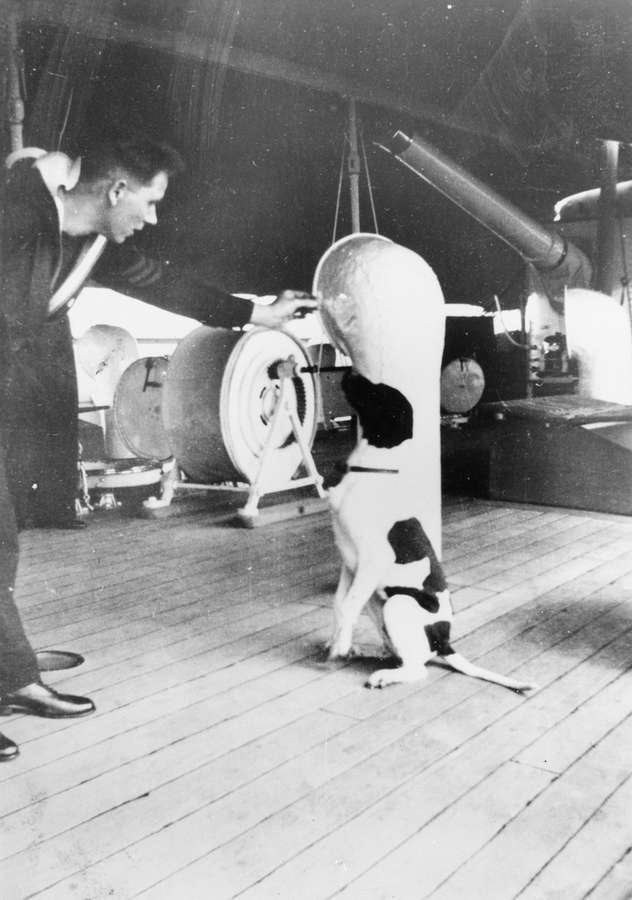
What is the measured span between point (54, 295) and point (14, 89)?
137 cm

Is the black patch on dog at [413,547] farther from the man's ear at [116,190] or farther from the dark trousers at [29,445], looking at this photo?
the man's ear at [116,190]

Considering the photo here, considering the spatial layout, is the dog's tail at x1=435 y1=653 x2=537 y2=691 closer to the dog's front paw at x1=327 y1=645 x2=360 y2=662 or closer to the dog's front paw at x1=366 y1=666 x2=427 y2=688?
the dog's front paw at x1=366 y1=666 x2=427 y2=688

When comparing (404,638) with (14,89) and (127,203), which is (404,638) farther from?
(14,89)

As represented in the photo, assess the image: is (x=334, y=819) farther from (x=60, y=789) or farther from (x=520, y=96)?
(x=520, y=96)

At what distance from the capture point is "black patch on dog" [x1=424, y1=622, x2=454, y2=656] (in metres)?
2.20

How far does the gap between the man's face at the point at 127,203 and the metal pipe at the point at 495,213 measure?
10.9 ft

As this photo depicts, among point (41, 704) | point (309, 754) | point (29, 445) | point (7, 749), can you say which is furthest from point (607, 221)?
point (7, 749)

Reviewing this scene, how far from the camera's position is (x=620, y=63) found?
10.7 ft

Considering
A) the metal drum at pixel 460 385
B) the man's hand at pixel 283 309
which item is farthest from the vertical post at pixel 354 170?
the metal drum at pixel 460 385

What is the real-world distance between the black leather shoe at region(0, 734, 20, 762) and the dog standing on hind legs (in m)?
0.88

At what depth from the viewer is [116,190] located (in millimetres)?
2191

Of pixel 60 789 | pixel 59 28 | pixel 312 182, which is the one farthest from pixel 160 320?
pixel 60 789

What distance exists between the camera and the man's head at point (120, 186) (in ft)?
7.11

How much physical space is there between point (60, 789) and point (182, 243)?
5.18 meters
